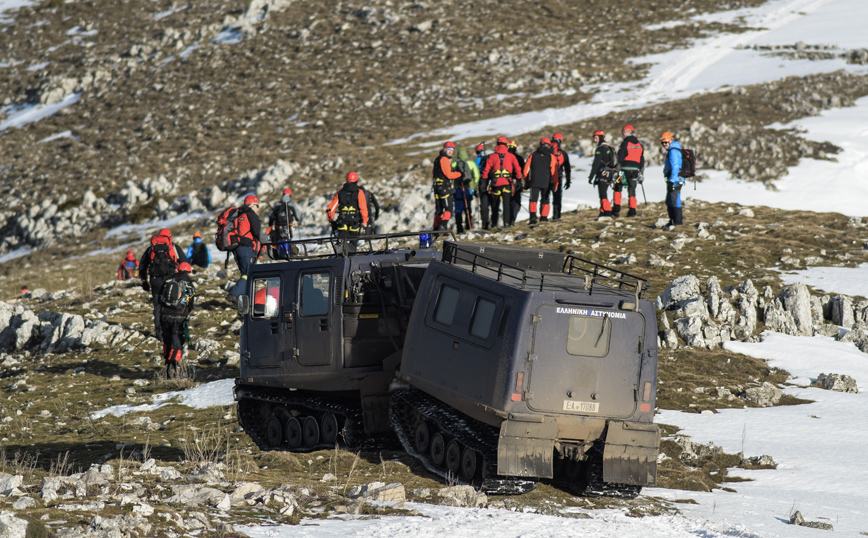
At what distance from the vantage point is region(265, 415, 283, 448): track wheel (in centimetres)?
1350

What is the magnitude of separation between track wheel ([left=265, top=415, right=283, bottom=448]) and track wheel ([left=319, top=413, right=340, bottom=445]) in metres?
0.89

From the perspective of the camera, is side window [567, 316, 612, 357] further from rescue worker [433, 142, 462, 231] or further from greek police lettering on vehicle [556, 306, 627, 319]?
rescue worker [433, 142, 462, 231]

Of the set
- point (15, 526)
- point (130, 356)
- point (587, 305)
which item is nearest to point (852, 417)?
point (587, 305)

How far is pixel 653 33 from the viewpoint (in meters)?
59.4

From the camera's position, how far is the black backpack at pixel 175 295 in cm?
1698

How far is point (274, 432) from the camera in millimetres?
13578

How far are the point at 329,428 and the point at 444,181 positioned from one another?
1172cm

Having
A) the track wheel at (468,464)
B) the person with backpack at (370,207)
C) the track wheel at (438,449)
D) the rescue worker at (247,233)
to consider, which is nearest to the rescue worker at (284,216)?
the rescue worker at (247,233)

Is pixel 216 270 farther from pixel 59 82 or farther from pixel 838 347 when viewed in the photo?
pixel 59 82

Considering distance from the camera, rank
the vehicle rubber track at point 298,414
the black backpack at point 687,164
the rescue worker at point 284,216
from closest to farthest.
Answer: the vehicle rubber track at point 298,414
the rescue worker at point 284,216
the black backpack at point 687,164

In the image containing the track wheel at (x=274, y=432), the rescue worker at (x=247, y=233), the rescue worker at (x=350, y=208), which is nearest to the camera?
the track wheel at (x=274, y=432)

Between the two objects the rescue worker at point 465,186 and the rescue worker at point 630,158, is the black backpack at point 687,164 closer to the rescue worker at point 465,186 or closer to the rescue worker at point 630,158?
the rescue worker at point 630,158

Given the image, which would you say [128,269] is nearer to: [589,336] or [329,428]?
[329,428]

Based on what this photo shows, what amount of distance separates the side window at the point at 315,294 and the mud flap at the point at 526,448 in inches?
156
